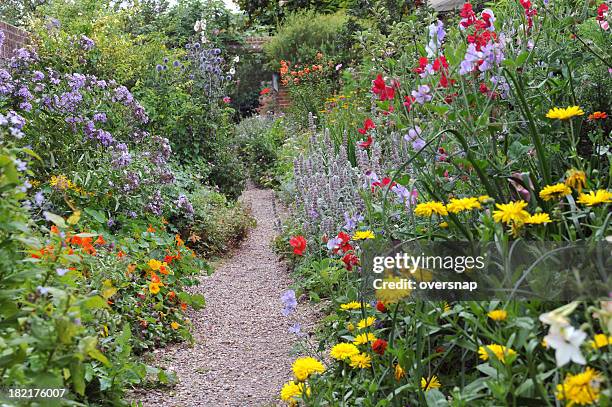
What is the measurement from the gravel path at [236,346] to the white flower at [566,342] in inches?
70.2

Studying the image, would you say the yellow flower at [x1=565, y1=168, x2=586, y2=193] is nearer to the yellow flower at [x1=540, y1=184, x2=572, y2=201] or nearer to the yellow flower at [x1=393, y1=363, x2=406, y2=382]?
the yellow flower at [x1=540, y1=184, x2=572, y2=201]

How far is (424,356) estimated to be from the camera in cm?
213

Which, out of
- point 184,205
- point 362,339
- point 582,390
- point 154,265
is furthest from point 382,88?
point 184,205

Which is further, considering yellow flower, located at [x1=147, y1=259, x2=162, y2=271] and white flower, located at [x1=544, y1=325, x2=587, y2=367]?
yellow flower, located at [x1=147, y1=259, x2=162, y2=271]

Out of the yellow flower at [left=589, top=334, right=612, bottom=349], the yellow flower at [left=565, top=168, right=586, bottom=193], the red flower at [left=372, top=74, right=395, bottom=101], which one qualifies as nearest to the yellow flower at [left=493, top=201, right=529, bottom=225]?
the yellow flower at [left=565, top=168, right=586, bottom=193]

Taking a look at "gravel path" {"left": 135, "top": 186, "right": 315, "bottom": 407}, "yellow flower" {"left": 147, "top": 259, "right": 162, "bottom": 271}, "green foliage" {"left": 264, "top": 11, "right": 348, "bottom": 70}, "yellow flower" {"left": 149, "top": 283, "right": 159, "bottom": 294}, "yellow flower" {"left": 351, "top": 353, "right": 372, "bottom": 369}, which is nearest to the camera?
"yellow flower" {"left": 351, "top": 353, "right": 372, "bottom": 369}

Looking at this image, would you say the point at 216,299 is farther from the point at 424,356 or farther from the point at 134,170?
the point at 424,356

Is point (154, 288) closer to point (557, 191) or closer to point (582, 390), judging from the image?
point (557, 191)

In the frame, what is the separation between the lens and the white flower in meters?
1.08

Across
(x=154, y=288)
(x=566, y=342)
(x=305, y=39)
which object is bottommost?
(x=305, y=39)

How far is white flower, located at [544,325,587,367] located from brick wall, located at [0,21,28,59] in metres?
5.90

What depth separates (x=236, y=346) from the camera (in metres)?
3.55

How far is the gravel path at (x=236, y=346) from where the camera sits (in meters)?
2.89

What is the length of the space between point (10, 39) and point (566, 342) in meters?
6.56
